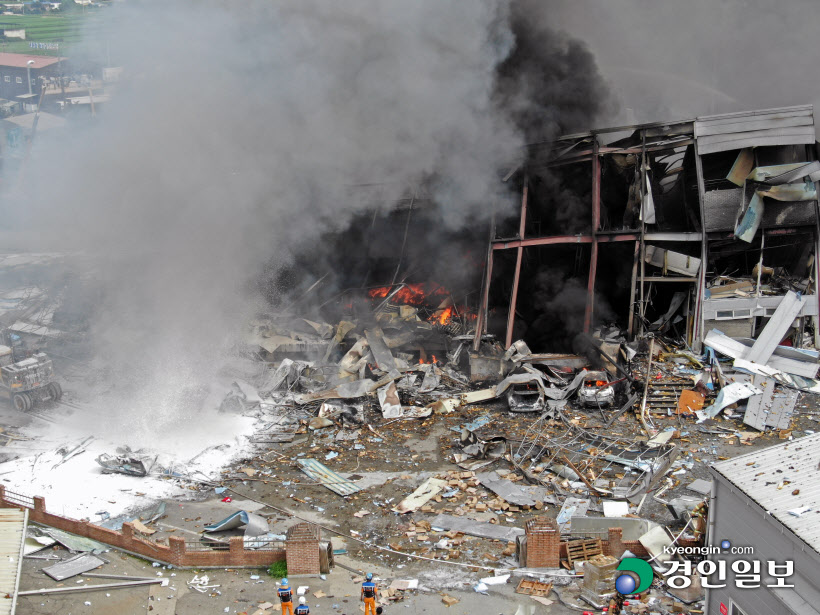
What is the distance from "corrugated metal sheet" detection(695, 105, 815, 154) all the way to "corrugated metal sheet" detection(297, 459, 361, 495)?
9.67 metres

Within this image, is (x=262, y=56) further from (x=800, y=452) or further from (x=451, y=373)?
(x=800, y=452)

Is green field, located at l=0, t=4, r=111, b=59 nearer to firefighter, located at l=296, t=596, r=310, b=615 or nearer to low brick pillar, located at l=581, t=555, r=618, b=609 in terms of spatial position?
firefighter, located at l=296, t=596, r=310, b=615

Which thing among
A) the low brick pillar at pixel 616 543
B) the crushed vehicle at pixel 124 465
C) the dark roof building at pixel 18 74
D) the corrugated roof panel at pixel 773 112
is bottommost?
the crushed vehicle at pixel 124 465

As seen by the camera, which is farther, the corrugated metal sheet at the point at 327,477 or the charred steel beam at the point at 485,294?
the charred steel beam at the point at 485,294

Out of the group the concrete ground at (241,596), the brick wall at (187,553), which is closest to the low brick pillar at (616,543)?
the concrete ground at (241,596)

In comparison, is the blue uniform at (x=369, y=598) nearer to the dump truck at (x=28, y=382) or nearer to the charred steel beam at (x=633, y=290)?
the dump truck at (x=28, y=382)

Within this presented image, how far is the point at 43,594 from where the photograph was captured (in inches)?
308

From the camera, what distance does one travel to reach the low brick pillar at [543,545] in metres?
8.06

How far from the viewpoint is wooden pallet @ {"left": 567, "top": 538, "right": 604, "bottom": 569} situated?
Result: 320 inches

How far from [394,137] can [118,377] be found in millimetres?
7674

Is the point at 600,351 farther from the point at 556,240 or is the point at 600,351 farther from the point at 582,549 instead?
the point at 582,549

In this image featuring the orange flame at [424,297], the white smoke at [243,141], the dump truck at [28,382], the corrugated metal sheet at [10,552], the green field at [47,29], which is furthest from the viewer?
the green field at [47,29]

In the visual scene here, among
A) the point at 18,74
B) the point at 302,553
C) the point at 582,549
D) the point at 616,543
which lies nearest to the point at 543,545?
the point at 582,549

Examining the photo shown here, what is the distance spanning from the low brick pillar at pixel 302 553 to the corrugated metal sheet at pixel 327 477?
2386 millimetres
